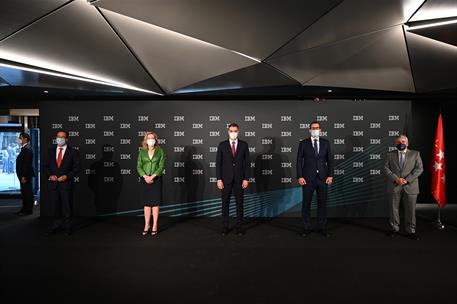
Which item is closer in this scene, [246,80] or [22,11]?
[22,11]

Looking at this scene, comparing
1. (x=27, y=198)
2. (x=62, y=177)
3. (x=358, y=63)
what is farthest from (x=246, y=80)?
(x=27, y=198)

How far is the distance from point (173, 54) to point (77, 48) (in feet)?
4.43

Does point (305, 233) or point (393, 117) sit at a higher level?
point (393, 117)

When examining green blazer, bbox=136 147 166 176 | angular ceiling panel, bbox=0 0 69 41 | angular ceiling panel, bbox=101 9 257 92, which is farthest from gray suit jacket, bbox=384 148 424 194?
angular ceiling panel, bbox=0 0 69 41

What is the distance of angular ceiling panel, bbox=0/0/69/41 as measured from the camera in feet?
10.7

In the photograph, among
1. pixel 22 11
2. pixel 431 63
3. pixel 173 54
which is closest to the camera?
pixel 22 11

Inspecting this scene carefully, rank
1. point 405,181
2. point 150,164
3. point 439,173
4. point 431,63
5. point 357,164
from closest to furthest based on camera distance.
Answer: point 405,181 < point 150,164 < point 431,63 < point 439,173 < point 357,164

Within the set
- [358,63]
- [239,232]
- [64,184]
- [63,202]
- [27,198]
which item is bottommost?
[239,232]

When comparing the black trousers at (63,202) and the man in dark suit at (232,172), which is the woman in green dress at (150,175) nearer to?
the man in dark suit at (232,172)

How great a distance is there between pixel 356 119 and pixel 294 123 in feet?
4.14

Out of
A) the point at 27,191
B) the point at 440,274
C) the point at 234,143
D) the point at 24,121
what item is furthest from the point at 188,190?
the point at 24,121

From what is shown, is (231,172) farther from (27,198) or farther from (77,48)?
(27,198)

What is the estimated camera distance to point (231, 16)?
347 cm

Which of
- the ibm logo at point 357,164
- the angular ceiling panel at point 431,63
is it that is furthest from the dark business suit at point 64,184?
the angular ceiling panel at point 431,63
